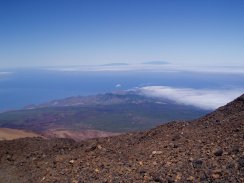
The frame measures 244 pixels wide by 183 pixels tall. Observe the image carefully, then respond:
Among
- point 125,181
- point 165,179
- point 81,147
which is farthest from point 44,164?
point 165,179

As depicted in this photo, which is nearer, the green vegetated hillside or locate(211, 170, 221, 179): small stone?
locate(211, 170, 221, 179): small stone

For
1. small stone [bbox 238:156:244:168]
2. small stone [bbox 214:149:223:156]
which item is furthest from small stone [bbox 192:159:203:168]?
small stone [bbox 238:156:244:168]

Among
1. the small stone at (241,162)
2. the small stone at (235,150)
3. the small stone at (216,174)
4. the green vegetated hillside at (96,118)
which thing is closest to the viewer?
the small stone at (216,174)

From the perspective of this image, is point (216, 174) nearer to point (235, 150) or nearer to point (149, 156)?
point (235, 150)

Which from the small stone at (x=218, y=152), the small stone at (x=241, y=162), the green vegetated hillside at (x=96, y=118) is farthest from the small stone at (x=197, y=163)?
the green vegetated hillside at (x=96, y=118)

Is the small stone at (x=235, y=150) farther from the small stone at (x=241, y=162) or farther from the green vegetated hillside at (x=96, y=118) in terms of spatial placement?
the green vegetated hillside at (x=96, y=118)

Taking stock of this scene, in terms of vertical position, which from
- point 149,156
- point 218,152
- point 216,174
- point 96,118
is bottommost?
point 96,118

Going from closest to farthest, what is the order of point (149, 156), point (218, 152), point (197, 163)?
point (197, 163), point (218, 152), point (149, 156)

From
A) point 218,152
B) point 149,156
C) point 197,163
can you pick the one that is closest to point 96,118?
point 149,156

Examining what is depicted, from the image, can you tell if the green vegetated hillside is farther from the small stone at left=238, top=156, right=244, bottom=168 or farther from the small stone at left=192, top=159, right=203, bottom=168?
the small stone at left=238, top=156, right=244, bottom=168
